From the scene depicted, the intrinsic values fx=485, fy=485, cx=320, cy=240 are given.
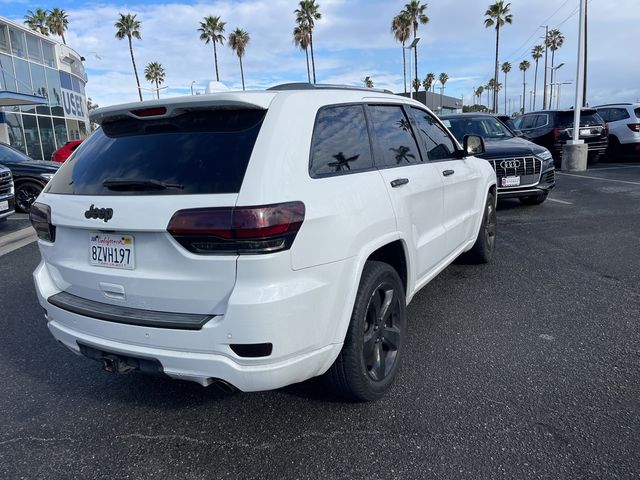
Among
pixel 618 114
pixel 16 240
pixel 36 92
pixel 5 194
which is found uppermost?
pixel 36 92

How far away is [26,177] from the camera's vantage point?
10.4 m

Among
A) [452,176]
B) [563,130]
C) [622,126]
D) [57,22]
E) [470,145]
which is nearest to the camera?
[452,176]

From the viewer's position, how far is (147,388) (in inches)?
123

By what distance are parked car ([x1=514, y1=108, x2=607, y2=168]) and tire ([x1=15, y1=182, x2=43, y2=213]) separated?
43.3 feet

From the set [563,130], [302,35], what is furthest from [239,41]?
[563,130]

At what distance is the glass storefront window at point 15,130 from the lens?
21327 mm

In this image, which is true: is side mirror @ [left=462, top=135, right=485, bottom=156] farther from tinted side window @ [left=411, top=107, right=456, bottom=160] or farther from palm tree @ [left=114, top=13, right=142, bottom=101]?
palm tree @ [left=114, top=13, right=142, bottom=101]

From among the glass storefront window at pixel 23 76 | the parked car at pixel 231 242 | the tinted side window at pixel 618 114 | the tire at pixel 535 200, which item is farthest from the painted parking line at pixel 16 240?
the glass storefront window at pixel 23 76

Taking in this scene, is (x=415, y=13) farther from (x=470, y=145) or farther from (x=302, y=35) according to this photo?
(x=470, y=145)

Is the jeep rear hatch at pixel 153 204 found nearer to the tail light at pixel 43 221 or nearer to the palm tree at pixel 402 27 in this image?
the tail light at pixel 43 221

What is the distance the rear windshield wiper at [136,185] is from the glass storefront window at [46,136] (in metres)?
25.6

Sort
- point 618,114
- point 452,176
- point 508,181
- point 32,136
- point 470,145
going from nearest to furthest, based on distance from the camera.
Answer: point 452,176 → point 470,145 → point 508,181 → point 618,114 → point 32,136

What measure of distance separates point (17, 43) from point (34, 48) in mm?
1844

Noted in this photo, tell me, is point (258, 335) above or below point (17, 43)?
below
